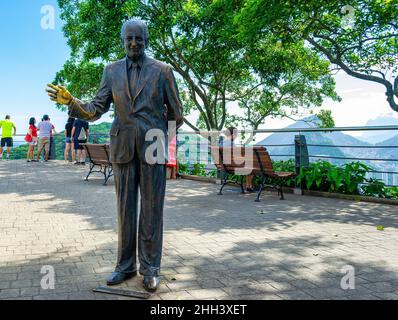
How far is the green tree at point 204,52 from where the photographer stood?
57.1 feet

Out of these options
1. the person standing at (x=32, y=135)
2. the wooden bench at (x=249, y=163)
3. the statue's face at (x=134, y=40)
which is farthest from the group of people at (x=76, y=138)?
the statue's face at (x=134, y=40)

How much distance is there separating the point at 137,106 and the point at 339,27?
14440 millimetres

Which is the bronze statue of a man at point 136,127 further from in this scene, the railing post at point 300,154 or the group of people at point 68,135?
the group of people at point 68,135

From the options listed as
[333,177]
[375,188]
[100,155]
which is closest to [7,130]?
[100,155]

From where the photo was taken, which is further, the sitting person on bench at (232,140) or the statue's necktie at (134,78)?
the sitting person on bench at (232,140)

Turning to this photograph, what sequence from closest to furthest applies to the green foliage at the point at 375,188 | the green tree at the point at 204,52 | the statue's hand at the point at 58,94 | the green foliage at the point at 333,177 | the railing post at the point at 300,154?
the statue's hand at the point at 58,94, the green foliage at the point at 375,188, the green foliage at the point at 333,177, the railing post at the point at 300,154, the green tree at the point at 204,52

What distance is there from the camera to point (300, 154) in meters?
10.8

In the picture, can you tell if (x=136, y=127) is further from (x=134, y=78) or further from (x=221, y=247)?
(x=221, y=247)

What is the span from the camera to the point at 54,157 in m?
23.4

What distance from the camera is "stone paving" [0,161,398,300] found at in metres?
3.85

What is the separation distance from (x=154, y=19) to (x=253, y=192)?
423 inches

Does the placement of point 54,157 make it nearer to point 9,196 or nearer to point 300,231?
point 9,196

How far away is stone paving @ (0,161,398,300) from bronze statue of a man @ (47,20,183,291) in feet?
1.25

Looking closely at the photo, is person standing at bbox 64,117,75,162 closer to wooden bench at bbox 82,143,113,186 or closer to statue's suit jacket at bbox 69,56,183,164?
wooden bench at bbox 82,143,113,186
